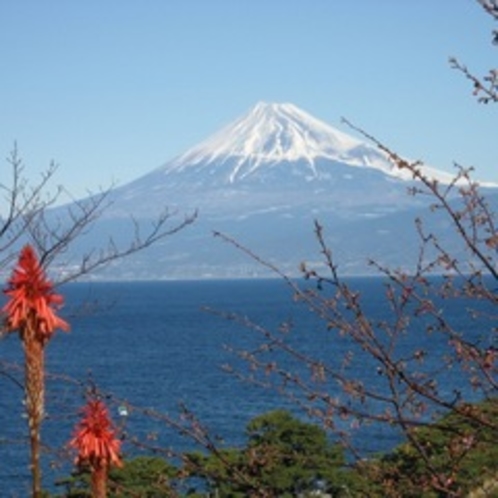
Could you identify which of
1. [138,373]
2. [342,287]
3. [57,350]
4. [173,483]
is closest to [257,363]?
[342,287]

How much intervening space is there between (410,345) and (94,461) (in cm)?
8090

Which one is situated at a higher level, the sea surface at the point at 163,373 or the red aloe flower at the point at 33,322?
the red aloe flower at the point at 33,322

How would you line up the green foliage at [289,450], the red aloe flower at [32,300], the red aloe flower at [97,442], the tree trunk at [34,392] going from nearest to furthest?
1. the tree trunk at [34,392]
2. the red aloe flower at [32,300]
3. the red aloe flower at [97,442]
4. the green foliage at [289,450]

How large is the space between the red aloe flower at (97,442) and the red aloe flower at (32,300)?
418 mm

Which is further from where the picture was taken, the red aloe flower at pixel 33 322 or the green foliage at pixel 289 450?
Answer: the green foliage at pixel 289 450

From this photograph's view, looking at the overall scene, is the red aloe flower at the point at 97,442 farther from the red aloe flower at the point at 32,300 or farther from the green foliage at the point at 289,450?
the green foliage at the point at 289,450

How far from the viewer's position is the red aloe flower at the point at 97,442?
414cm

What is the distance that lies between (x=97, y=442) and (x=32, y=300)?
567 mm

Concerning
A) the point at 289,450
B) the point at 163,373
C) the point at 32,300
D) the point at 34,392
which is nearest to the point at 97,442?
the point at 34,392

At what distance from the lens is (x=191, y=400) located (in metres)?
58.5

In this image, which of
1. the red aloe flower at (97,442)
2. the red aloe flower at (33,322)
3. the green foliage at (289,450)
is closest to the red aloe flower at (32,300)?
the red aloe flower at (33,322)

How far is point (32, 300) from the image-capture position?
160 inches

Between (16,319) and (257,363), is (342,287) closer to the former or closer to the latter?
(257,363)

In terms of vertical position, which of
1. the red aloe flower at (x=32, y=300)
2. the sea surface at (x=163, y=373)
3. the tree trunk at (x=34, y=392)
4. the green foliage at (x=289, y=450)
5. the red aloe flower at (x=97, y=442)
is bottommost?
the sea surface at (x=163, y=373)
